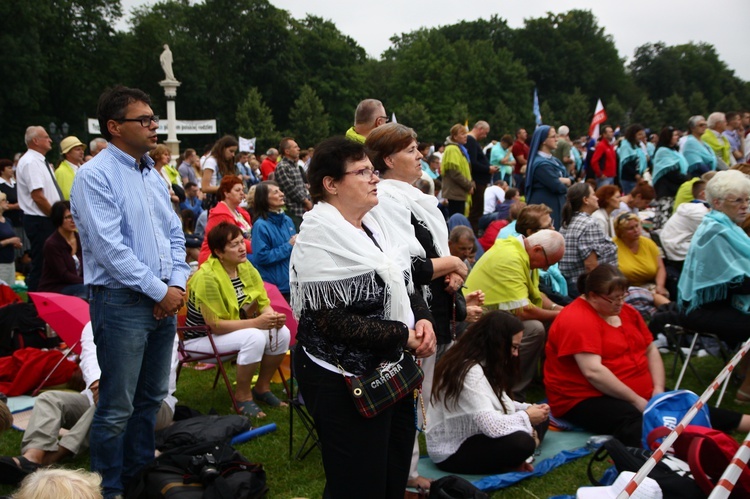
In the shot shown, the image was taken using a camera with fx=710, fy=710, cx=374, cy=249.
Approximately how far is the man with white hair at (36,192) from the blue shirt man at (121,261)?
4389mm

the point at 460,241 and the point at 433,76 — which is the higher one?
the point at 433,76

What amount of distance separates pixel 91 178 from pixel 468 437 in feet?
8.29

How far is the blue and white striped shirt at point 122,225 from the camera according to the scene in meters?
3.23

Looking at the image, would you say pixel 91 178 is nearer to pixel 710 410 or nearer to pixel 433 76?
pixel 710 410

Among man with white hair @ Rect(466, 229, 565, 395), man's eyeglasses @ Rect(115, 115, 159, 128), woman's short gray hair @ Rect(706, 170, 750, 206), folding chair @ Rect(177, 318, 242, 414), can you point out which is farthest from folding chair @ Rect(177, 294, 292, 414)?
woman's short gray hair @ Rect(706, 170, 750, 206)

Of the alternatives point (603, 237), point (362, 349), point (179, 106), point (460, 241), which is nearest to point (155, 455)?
point (362, 349)

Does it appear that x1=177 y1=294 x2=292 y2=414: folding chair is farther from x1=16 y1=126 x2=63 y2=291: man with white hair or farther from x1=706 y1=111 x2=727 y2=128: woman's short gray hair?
x1=706 y1=111 x2=727 y2=128: woman's short gray hair

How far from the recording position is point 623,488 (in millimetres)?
3121

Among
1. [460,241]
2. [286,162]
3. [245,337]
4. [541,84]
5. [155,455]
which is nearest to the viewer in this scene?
[155,455]

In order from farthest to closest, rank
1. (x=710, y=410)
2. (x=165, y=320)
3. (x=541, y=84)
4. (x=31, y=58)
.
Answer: (x=541, y=84) < (x=31, y=58) < (x=710, y=410) < (x=165, y=320)

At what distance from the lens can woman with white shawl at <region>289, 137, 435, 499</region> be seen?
255 centimetres

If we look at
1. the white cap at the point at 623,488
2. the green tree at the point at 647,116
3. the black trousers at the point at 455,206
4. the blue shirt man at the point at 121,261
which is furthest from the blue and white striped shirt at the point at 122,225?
the green tree at the point at 647,116

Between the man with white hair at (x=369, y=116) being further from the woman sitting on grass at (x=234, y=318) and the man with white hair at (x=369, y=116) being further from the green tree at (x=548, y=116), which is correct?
the green tree at (x=548, y=116)

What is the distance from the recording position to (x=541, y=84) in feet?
232
